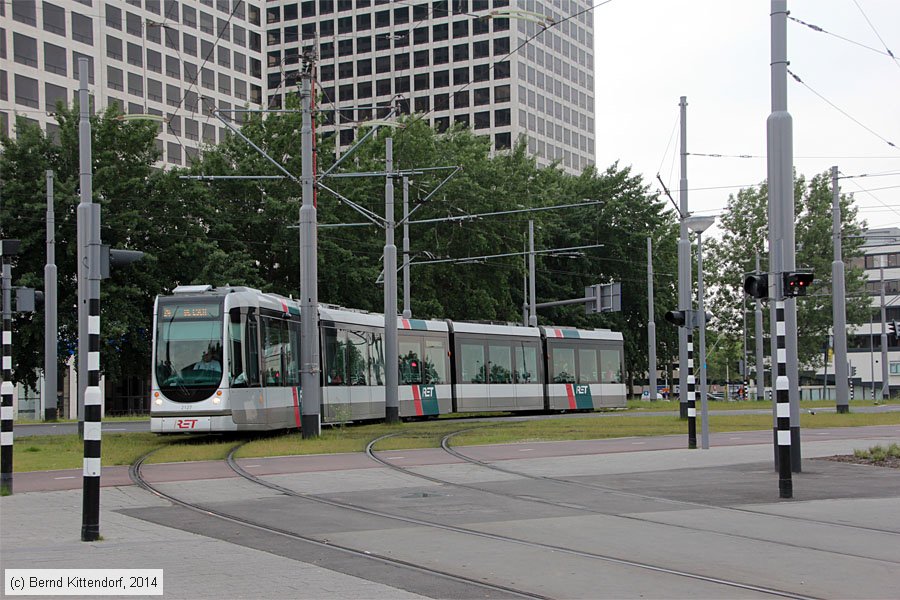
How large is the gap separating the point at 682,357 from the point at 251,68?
6377 cm

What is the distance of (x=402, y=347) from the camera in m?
33.7

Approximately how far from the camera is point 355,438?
24.7 m

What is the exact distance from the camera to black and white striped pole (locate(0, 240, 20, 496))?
13992 millimetres

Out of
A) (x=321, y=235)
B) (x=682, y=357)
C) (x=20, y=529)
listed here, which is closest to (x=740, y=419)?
(x=682, y=357)

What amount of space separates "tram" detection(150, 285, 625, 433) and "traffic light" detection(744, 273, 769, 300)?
38.4ft

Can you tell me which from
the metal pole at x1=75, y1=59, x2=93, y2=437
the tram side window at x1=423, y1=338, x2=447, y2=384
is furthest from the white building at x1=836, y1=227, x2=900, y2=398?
the metal pole at x1=75, y1=59, x2=93, y2=437

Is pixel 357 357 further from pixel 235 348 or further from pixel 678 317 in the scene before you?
pixel 678 317

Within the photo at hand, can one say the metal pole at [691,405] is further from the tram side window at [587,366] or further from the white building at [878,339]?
the white building at [878,339]

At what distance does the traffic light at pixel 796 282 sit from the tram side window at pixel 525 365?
24049mm

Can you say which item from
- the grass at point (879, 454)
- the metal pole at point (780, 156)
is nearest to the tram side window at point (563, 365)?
the grass at point (879, 454)

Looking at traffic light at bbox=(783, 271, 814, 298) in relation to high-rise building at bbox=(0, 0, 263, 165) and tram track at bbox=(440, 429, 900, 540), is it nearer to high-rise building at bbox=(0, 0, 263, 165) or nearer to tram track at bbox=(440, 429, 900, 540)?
tram track at bbox=(440, 429, 900, 540)

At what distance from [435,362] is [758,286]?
20.9m

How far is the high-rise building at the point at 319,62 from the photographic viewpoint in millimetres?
68375

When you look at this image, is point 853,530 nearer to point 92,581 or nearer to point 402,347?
point 92,581
